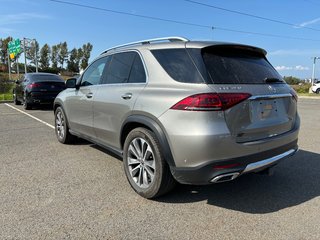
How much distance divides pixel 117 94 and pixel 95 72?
1.19 m

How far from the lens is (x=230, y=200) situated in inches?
147

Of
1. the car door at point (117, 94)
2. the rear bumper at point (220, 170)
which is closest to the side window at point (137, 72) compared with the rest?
the car door at point (117, 94)

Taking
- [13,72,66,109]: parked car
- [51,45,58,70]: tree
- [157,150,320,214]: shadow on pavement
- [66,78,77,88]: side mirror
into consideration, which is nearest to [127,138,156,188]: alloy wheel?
[157,150,320,214]: shadow on pavement

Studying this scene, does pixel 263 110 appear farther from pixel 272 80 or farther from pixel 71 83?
pixel 71 83

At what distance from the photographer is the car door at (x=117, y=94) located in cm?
398

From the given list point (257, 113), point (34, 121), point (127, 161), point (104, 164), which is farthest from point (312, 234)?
point (34, 121)

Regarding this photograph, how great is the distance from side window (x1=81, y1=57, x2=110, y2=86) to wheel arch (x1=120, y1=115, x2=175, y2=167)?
1354 mm

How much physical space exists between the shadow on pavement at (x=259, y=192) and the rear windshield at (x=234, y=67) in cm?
135

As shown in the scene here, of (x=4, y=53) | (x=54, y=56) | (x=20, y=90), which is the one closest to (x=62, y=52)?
(x=54, y=56)

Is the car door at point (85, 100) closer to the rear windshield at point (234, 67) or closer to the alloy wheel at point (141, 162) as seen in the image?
the alloy wheel at point (141, 162)

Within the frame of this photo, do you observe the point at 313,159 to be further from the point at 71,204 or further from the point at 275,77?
the point at 71,204

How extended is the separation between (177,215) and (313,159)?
3.20 metres

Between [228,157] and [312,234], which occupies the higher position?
[228,157]

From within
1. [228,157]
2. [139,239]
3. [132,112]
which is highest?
[132,112]
